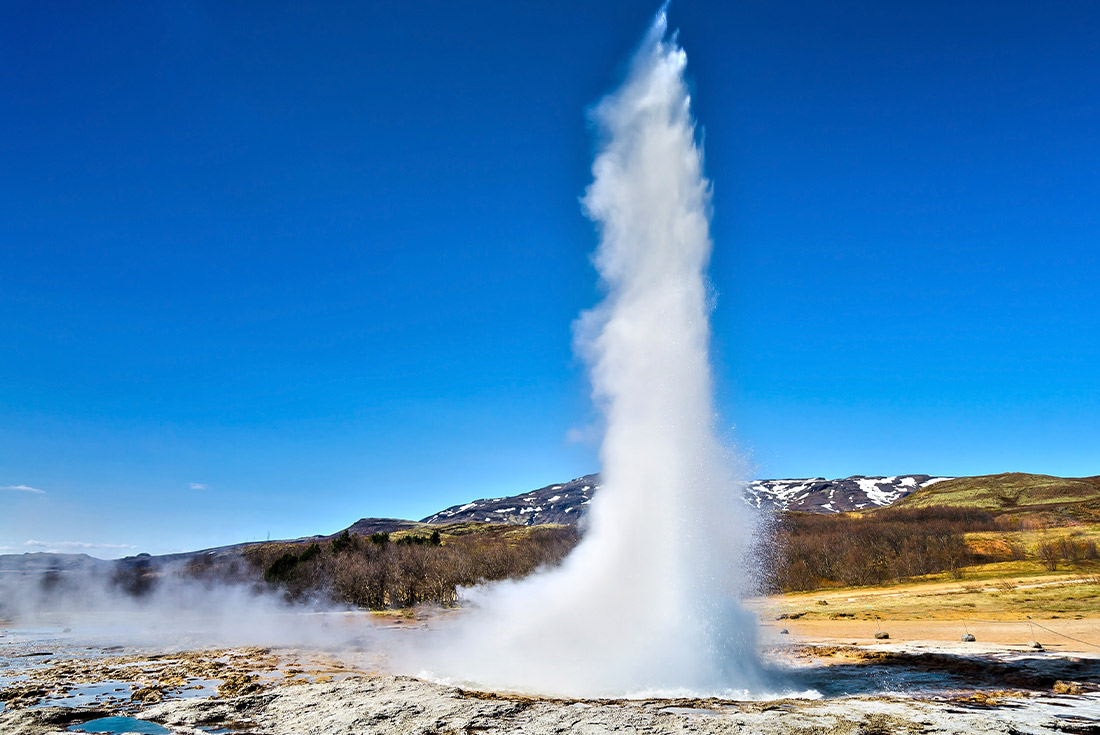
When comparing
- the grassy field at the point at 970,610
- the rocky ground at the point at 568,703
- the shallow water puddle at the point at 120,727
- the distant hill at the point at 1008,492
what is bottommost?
the grassy field at the point at 970,610

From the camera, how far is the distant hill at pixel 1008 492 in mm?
149125

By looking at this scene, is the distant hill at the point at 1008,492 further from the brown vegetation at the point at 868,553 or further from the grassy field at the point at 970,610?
the grassy field at the point at 970,610

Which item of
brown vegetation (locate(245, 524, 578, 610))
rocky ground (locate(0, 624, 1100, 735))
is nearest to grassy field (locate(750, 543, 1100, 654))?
rocky ground (locate(0, 624, 1100, 735))

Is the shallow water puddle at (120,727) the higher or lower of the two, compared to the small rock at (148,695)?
higher

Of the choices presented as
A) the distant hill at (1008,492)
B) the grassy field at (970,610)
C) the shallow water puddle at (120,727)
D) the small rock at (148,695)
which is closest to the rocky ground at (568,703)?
the small rock at (148,695)

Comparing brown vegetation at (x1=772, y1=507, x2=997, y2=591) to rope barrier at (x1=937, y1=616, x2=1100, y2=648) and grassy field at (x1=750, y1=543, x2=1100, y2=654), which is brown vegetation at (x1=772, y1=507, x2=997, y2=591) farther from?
rope barrier at (x1=937, y1=616, x2=1100, y2=648)

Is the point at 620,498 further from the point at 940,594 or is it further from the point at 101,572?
the point at 101,572

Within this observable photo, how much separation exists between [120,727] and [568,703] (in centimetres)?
975

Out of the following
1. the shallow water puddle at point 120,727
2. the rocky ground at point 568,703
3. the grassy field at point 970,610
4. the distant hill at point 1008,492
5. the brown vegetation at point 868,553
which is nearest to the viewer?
the rocky ground at point 568,703

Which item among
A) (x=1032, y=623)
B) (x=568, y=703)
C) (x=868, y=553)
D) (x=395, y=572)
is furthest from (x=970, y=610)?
(x=395, y=572)

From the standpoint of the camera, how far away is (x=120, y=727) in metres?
12.8

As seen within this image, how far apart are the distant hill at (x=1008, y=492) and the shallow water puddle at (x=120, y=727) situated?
172 m

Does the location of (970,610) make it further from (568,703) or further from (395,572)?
(395,572)

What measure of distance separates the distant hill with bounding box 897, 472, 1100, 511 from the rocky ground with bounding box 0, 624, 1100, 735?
154964 millimetres
